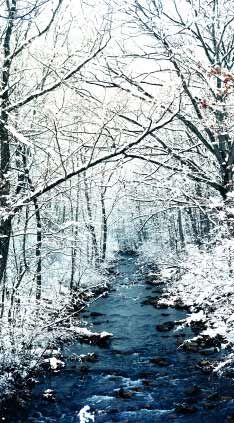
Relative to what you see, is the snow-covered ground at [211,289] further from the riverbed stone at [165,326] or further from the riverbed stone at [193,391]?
the riverbed stone at [165,326]

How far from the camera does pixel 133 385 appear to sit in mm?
8414

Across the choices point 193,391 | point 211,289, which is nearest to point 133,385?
point 193,391

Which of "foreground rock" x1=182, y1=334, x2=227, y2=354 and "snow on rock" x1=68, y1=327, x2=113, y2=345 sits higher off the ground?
"foreground rock" x1=182, y1=334, x2=227, y2=354

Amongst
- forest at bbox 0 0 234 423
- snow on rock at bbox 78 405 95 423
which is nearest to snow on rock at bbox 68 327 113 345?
forest at bbox 0 0 234 423

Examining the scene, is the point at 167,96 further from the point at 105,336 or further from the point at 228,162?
the point at 105,336

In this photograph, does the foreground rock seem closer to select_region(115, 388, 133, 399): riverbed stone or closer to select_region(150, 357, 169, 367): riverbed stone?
select_region(150, 357, 169, 367): riverbed stone

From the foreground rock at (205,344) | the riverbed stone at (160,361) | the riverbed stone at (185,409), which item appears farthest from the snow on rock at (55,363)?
the riverbed stone at (185,409)

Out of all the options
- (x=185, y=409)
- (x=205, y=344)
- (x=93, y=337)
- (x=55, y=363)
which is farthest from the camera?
(x=93, y=337)

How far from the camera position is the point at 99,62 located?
348 inches

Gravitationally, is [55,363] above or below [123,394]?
above

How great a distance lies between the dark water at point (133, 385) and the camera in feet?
23.3

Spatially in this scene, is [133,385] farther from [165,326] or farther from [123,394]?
[165,326]

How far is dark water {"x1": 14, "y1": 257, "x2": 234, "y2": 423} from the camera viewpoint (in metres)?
7.11

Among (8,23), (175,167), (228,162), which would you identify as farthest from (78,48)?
(228,162)
